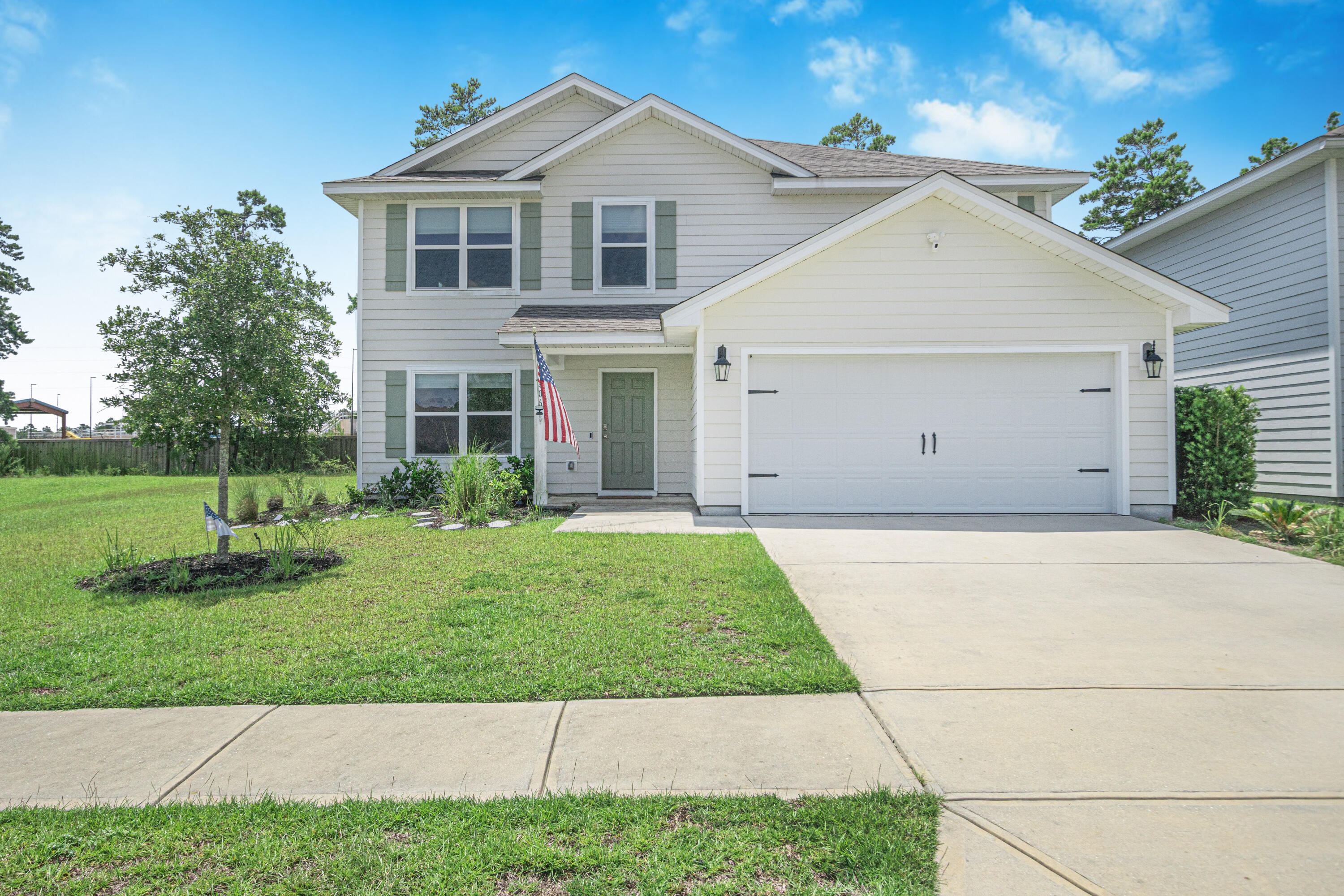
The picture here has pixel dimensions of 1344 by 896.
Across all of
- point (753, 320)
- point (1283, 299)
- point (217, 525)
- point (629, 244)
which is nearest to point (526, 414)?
point (629, 244)

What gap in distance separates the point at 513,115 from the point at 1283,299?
1356 centimetres

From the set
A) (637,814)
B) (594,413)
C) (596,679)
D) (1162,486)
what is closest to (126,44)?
(594,413)

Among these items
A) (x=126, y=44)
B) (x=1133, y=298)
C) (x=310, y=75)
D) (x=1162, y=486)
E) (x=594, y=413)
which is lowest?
(x=1162, y=486)

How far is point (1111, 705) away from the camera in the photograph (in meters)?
3.31

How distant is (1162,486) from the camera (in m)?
9.06

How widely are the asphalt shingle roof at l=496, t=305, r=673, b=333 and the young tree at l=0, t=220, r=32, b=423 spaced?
1182 inches

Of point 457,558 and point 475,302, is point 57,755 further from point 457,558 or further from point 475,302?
point 475,302

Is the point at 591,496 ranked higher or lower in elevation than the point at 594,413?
lower

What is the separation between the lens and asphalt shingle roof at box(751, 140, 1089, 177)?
11781 mm

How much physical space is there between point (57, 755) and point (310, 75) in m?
11.6

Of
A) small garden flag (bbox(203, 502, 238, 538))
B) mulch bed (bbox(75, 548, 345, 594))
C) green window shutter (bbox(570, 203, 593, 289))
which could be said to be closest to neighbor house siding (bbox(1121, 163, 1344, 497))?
green window shutter (bbox(570, 203, 593, 289))

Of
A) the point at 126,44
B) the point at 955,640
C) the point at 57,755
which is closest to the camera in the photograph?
the point at 57,755

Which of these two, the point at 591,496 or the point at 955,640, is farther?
the point at 591,496

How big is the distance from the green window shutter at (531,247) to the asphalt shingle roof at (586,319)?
20.4 inches
